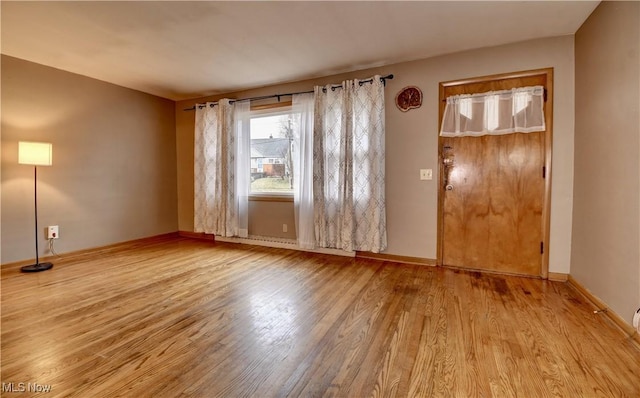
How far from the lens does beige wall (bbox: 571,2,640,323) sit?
1.80m

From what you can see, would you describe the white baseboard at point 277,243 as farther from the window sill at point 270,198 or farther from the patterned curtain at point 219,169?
the window sill at point 270,198

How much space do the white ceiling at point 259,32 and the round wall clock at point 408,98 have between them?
1.19 feet

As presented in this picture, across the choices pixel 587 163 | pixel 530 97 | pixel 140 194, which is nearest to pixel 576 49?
pixel 530 97

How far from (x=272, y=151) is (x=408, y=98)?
211 cm

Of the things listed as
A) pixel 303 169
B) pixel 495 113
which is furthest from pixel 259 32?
pixel 495 113

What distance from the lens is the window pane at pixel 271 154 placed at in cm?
422

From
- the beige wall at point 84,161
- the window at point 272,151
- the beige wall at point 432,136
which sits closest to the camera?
the beige wall at point 432,136

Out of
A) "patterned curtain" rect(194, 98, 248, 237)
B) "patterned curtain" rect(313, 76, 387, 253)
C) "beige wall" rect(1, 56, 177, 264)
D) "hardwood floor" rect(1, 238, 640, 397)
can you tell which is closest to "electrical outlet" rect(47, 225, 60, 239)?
"beige wall" rect(1, 56, 177, 264)

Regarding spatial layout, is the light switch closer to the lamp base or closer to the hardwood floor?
the hardwood floor

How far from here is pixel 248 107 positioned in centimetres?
432

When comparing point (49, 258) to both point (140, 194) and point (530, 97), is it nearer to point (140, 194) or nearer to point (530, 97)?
point (140, 194)


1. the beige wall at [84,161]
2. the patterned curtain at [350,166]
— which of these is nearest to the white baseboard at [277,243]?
the patterned curtain at [350,166]

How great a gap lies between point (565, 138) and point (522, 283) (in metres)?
1.48

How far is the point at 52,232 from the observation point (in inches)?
138
